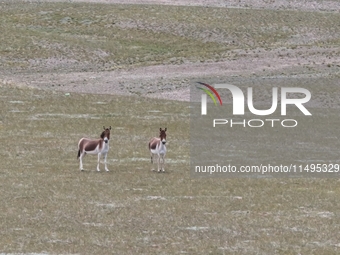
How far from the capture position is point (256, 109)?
2506 inches

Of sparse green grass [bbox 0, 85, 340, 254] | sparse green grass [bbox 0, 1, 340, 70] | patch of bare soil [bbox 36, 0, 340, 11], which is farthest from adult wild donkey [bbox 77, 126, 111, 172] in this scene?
patch of bare soil [bbox 36, 0, 340, 11]

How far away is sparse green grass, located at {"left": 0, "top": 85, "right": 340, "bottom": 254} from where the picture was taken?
2186 cm

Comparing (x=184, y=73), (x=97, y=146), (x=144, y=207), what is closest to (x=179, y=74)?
(x=184, y=73)

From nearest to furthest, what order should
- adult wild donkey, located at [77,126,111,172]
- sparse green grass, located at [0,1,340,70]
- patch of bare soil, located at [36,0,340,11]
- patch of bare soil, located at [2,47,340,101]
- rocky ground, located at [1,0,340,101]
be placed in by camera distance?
adult wild donkey, located at [77,126,111,172] < patch of bare soil, located at [2,47,340,101] < rocky ground, located at [1,0,340,101] < sparse green grass, located at [0,1,340,70] < patch of bare soil, located at [36,0,340,11]

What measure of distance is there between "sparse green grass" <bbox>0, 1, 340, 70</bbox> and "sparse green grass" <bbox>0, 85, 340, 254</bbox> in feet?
188

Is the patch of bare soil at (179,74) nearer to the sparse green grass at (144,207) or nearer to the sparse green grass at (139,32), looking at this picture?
the sparse green grass at (139,32)

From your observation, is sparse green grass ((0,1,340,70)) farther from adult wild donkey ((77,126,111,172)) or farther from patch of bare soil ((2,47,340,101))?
adult wild donkey ((77,126,111,172))

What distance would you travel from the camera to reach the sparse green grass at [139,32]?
103 meters

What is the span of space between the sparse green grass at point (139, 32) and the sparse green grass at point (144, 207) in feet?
188

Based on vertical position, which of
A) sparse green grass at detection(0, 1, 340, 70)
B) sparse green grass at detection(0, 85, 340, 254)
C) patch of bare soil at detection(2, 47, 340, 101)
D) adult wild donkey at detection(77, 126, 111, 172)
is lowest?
sparse green grass at detection(0, 85, 340, 254)

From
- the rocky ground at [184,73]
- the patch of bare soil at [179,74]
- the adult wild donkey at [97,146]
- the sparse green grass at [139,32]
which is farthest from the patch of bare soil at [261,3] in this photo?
the adult wild donkey at [97,146]

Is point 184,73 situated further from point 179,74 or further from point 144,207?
point 144,207

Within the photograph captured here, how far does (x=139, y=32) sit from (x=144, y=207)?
95.1 metres

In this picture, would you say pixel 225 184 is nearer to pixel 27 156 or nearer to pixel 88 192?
pixel 88 192
